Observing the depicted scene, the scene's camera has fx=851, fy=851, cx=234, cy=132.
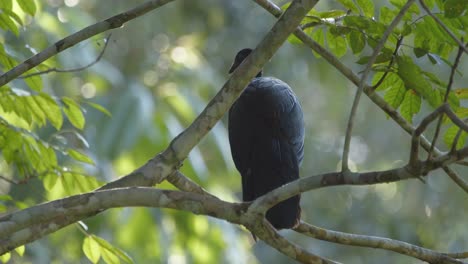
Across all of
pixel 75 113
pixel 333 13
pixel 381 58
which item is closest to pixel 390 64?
pixel 381 58

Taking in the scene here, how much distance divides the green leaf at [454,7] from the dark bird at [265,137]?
163 centimetres

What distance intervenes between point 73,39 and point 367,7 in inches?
42.3

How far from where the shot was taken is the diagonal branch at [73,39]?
9.47 feet

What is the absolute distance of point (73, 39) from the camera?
3.01 metres

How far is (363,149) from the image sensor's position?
14.5 meters

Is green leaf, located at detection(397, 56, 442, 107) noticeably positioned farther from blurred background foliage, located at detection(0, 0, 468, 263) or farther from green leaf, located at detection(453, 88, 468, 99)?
blurred background foliage, located at detection(0, 0, 468, 263)

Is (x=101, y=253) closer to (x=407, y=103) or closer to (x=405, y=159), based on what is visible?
(x=407, y=103)

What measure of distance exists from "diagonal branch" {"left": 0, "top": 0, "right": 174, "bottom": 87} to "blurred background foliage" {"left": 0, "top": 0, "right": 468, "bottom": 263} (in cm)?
25

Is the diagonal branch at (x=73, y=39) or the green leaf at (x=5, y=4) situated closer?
the diagonal branch at (x=73, y=39)

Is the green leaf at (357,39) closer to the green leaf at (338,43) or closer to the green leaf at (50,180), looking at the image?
the green leaf at (338,43)

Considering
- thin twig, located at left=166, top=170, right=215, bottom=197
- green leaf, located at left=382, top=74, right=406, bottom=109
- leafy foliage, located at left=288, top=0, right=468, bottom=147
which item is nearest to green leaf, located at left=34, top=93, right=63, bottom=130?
thin twig, located at left=166, top=170, right=215, bottom=197

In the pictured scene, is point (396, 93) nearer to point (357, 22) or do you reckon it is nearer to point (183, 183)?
point (357, 22)

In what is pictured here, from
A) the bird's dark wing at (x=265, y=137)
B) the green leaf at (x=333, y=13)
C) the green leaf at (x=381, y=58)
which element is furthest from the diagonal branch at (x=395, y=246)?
the bird's dark wing at (x=265, y=137)

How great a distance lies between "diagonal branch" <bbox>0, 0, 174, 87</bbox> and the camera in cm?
289
